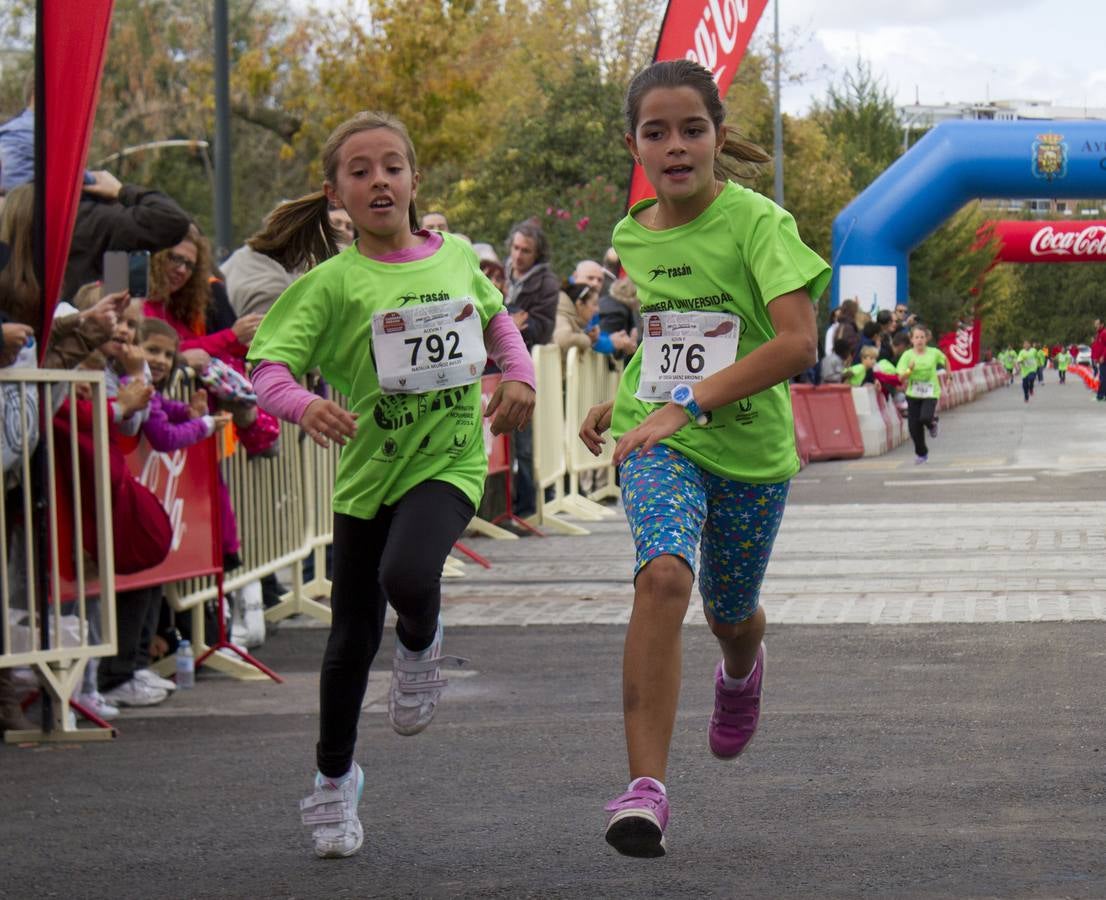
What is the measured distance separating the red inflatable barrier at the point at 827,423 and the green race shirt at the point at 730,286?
59.6 ft

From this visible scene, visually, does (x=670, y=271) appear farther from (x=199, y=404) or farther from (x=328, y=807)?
(x=199, y=404)

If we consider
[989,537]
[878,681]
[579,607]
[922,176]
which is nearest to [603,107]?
[922,176]

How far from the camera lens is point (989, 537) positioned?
1278 centimetres

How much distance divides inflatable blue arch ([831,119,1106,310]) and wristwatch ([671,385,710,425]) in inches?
1135

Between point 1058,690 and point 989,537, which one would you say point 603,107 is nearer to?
point 989,537

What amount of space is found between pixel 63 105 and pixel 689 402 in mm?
3223

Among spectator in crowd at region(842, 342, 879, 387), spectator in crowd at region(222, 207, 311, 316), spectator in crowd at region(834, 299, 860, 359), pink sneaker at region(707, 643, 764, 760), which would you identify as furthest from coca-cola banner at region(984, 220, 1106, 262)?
pink sneaker at region(707, 643, 764, 760)

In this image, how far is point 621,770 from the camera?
5.88 m

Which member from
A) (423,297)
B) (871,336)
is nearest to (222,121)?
(871,336)

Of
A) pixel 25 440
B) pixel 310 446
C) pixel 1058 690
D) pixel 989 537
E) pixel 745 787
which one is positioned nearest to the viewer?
pixel 745 787

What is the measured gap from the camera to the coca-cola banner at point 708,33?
17.1 m

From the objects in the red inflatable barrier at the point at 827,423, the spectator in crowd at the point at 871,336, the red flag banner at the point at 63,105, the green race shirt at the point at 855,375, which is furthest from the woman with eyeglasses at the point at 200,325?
the spectator in crowd at the point at 871,336

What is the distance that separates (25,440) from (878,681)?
3.30 metres

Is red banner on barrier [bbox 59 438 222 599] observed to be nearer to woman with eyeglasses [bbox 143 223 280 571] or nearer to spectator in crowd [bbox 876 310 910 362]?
woman with eyeglasses [bbox 143 223 280 571]
